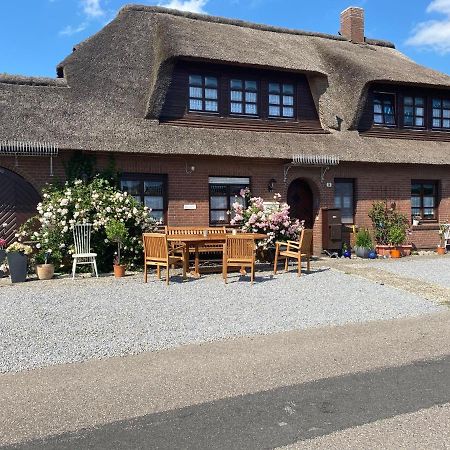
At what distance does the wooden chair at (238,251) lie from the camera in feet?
31.5

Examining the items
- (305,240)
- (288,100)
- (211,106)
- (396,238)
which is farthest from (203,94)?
(396,238)

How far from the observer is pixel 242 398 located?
161 inches

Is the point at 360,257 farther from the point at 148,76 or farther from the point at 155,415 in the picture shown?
the point at 155,415

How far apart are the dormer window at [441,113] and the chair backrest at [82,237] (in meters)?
12.8

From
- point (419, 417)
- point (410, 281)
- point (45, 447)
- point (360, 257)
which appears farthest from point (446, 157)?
point (45, 447)

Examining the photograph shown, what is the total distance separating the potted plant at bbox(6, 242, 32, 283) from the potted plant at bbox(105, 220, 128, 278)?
1.81m

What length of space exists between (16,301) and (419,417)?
6.56 metres

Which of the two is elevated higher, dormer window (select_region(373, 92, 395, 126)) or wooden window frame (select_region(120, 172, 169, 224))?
dormer window (select_region(373, 92, 395, 126))

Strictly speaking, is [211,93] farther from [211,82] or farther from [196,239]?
[196,239]

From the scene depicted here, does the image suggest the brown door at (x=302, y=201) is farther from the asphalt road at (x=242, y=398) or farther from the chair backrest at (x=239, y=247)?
the asphalt road at (x=242, y=398)

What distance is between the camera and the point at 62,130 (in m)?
11.9

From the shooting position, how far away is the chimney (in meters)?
19.9

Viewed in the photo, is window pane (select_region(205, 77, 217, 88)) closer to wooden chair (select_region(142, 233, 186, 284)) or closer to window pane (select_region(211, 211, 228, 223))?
window pane (select_region(211, 211, 228, 223))

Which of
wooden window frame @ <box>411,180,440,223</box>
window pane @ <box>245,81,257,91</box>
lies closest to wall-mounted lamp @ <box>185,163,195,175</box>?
window pane @ <box>245,81,257,91</box>
